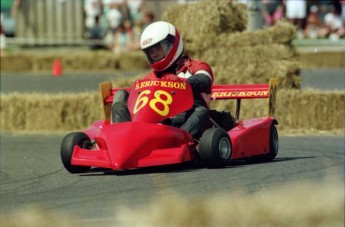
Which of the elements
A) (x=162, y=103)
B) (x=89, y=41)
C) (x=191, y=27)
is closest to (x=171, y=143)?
(x=162, y=103)

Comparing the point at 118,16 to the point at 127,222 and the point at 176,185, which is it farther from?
→ the point at 127,222

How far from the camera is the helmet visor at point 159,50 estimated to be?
31.9 feet

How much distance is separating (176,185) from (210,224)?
77.0 inches

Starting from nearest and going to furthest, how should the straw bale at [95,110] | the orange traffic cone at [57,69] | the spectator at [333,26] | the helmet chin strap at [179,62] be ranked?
the helmet chin strap at [179,62]
the straw bale at [95,110]
the orange traffic cone at [57,69]
the spectator at [333,26]

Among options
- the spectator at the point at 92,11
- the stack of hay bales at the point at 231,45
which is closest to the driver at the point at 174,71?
the stack of hay bales at the point at 231,45

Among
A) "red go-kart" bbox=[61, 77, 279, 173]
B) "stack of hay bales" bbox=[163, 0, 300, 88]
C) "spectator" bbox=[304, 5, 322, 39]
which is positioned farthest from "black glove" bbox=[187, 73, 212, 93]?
"spectator" bbox=[304, 5, 322, 39]

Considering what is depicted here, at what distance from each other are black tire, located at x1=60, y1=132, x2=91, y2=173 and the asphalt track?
0.08m

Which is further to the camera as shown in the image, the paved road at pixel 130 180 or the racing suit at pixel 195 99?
the racing suit at pixel 195 99

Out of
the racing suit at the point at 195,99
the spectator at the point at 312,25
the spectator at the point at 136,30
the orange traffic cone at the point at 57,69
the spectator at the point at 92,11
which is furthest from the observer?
the spectator at the point at 92,11

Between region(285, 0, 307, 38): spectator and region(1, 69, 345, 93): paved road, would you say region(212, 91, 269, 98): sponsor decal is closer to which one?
region(1, 69, 345, 93): paved road

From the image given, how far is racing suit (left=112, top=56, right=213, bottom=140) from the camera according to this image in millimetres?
9227

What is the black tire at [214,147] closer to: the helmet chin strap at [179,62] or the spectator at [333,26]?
the helmet chin strap at [179,62]

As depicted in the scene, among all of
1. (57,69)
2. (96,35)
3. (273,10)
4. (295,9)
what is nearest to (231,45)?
(273,10)

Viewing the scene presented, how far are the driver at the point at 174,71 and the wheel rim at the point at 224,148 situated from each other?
250mm
